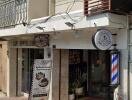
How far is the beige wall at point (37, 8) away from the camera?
12.7m

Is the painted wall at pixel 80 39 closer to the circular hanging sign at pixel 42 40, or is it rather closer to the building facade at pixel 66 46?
the building facade at pixel 66 46

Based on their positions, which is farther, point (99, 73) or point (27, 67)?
point (27, 67)

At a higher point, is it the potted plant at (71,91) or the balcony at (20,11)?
the balcony at (20,11)

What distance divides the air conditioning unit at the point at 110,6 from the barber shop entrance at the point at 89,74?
4119mm

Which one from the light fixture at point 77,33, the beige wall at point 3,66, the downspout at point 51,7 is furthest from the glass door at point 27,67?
the light fixture at point 77,33

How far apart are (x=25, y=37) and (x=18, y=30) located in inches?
54.6

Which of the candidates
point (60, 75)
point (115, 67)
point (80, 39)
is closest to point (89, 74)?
point (60, 75)

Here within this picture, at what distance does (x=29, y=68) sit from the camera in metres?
16.2

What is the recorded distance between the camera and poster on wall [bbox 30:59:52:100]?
438 inches

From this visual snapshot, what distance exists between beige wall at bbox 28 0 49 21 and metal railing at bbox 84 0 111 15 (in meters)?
4.25

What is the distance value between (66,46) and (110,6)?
12.5ft

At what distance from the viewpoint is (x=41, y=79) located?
1127 centimetres

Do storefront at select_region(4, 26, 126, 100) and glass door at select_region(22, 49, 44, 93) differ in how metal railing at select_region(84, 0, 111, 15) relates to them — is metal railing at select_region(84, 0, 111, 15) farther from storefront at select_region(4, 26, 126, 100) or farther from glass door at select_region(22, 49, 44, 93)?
→ glass door at select_region(22, 49, 44, 93)

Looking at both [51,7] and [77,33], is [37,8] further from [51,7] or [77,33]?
[77,33]
